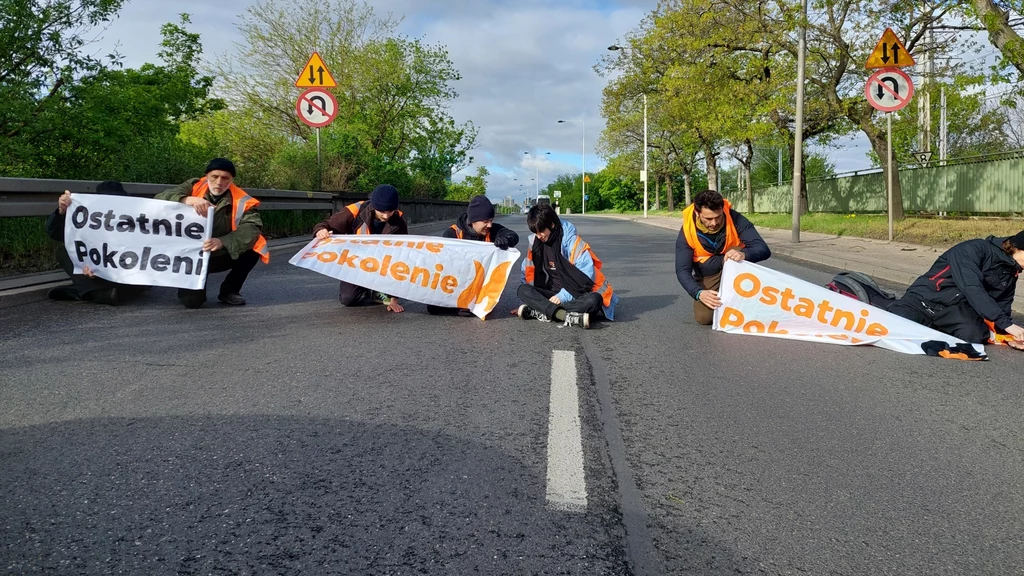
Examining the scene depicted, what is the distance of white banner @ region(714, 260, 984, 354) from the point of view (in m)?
6.12

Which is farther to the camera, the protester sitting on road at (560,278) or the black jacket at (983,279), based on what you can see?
the protester sitting on road at (560,278)

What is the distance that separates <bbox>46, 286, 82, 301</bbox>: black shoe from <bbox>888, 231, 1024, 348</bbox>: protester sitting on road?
24.7 ft

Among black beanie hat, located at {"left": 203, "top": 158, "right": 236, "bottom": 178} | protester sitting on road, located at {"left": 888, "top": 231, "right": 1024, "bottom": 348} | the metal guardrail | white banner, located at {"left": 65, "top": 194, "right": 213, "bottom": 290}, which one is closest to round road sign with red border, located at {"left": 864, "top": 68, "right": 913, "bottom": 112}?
protester sitting on road, located at {"left": 888, "top": 231, "right": 1024, "bottom": 348}

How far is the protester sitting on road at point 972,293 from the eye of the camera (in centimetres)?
575

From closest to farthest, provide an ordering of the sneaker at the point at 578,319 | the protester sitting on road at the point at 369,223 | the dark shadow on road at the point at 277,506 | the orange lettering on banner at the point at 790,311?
the dark shadow on road at the point at 277,506 < the orange lettering on banner at the point at 790,311 < the sneaker at the point at 578,319 < the protester sitting on road at the point at 369,223

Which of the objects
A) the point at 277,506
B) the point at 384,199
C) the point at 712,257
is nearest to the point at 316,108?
the point at 384,199

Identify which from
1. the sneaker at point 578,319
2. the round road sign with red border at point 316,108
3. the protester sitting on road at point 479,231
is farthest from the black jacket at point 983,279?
the round road sign with red border at point 316,108

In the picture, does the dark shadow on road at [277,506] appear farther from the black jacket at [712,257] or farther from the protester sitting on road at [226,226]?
the black jacket at [712,257]

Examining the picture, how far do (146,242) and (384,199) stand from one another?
233cm

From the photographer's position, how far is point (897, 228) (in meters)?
18.6

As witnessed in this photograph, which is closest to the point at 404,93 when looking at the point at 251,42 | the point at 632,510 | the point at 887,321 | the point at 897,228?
the point at 251,42

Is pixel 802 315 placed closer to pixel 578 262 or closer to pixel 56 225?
pixel 578 262

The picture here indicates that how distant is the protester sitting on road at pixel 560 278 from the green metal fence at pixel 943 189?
18.1 metres

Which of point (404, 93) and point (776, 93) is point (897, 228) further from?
point (404, 93)
